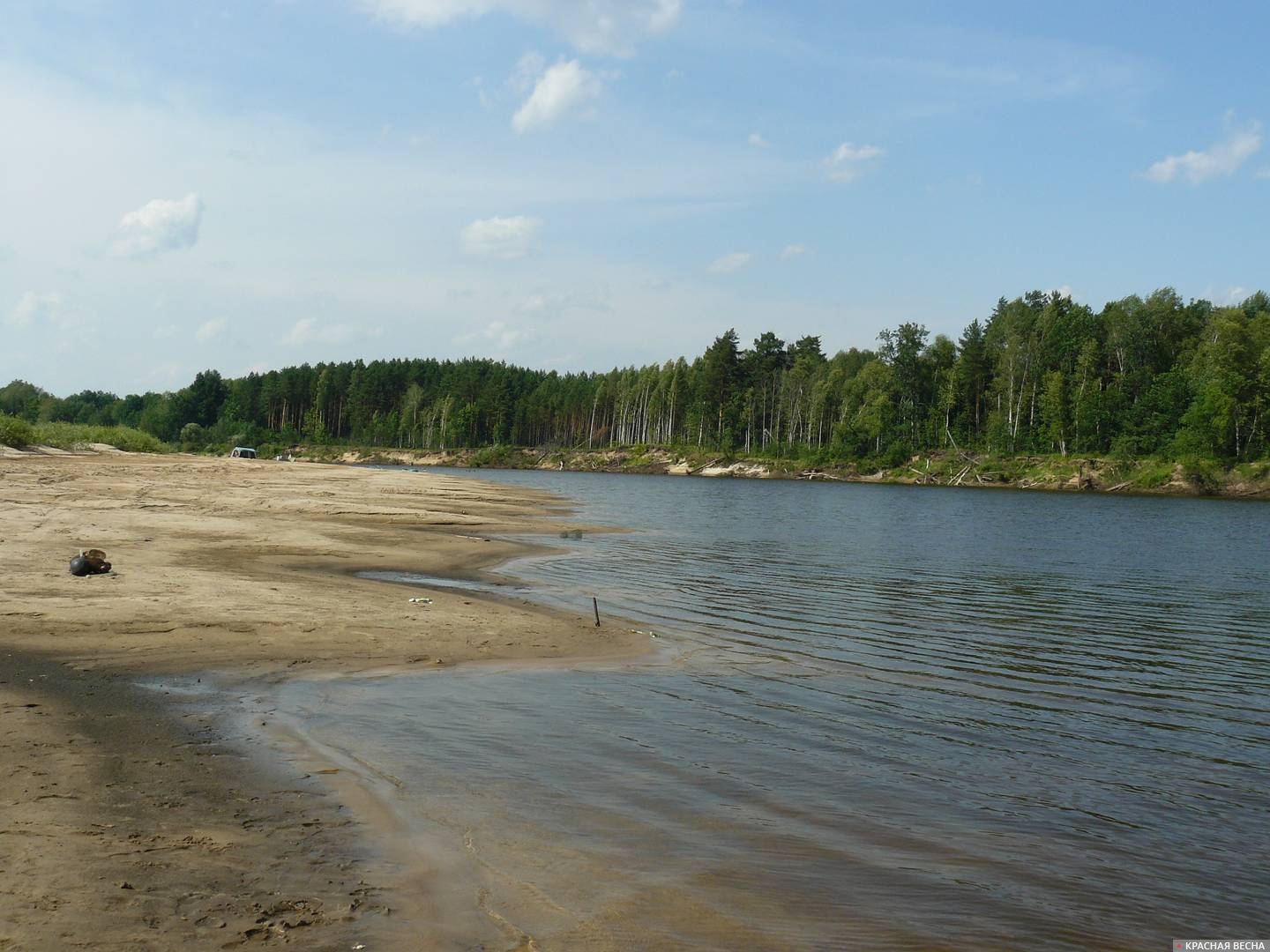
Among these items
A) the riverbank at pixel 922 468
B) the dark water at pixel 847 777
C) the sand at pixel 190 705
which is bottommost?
the dark water at pixel 847 777

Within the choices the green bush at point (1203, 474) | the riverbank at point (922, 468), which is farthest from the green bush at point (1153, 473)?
the green bush at point (1203, 474)

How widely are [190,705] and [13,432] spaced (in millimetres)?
56533

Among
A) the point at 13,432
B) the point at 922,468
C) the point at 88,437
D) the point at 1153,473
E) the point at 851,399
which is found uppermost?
the point at 851,399

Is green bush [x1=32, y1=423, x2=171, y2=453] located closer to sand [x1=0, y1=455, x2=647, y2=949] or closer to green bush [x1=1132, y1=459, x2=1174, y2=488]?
sand [x1=0, y1=455, x2=647, y2=949]

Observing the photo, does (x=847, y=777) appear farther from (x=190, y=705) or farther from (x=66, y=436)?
(x=66, y=436)

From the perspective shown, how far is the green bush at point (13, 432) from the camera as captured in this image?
180 feet

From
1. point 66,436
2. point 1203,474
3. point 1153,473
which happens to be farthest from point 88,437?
point 1203,474

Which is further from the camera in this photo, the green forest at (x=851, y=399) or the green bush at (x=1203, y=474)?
the green forest at (x=851, y=399)

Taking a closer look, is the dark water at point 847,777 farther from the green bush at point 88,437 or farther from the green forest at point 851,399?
the green forest at point 851,399

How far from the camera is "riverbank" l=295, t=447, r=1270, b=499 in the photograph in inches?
3912

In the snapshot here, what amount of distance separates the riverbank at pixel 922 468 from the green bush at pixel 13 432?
9515cm

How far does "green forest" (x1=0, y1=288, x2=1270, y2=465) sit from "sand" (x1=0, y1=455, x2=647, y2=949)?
4215 inches

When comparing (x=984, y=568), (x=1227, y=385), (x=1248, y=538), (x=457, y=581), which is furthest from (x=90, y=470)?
(x=1227, y=385)

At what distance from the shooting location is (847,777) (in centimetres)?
959
